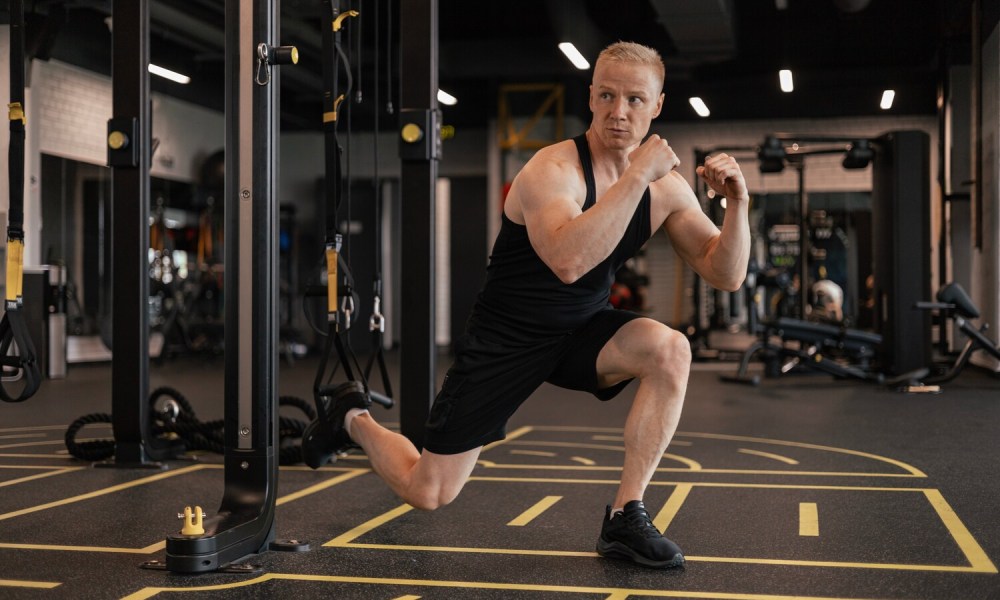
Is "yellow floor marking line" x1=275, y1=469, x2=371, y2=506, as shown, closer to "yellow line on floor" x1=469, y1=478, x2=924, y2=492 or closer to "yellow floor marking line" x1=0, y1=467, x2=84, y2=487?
"yellow line on floor" x1=469, y1=478, x2=924, y2=492

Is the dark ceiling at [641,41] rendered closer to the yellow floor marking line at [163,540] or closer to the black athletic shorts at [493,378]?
the yellow floor marking line at [163,540]

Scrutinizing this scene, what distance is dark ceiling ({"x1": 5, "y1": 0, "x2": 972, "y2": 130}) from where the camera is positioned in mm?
10273

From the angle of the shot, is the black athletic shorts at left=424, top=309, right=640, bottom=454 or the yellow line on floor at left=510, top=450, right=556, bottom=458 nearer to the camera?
the black athletic shorts at left=424, top=309, right=640, bottom=454

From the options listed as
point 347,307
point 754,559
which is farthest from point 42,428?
point 754,559

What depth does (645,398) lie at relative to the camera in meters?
2.65

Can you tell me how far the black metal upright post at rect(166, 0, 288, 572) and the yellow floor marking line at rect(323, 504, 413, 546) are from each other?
23cm

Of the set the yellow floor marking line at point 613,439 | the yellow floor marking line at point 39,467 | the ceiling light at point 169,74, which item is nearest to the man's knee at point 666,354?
the yellow floor marking line at point 613,439

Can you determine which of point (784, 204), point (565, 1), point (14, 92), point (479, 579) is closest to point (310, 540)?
point (479, 579)

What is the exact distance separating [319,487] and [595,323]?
163 cm

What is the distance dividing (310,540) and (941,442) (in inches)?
134

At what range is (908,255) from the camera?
8.97 metres

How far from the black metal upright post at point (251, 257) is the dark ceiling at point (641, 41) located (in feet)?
23.8

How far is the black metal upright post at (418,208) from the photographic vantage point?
4.00 meters

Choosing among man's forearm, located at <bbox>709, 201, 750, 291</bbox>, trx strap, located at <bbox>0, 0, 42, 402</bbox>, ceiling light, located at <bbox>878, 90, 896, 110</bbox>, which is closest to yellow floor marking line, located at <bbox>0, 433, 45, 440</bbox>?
trx strap, located at <bbox>0, 0, 42, 402</bbox>
